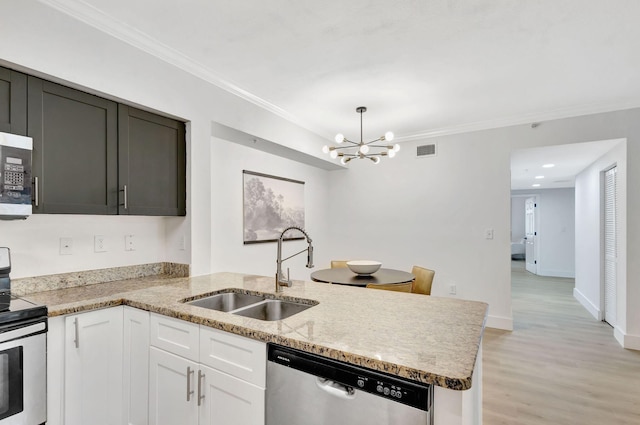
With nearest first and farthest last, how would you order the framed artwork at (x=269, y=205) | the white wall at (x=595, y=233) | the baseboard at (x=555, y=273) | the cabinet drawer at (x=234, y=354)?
the cabinet drawer at (x=234, y=354) < the white wall at (x=595, y=233) < the framed artwork at (x=269, y=205) < the baseboard at (x=555, y=273)

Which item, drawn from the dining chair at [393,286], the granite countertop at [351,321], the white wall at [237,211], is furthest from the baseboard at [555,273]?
the granite countertop at [351,321]

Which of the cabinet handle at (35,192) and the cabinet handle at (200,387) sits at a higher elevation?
the cabinet handle at (35,192)

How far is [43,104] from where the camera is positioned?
1.89 meters

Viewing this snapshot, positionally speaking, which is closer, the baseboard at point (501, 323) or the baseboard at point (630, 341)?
the baseboard at point (630, 341)

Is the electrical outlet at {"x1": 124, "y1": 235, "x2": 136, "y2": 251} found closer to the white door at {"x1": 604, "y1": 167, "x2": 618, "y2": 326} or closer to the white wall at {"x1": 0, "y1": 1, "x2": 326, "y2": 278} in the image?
the white wall at {"x1": 0, "y1": 1, "x2": 326, "y2": 278}

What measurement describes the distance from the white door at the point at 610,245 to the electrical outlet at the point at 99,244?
5259 mm

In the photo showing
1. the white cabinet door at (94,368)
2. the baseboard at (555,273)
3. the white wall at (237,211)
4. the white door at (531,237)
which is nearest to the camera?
the white cabinet door at (94,368)

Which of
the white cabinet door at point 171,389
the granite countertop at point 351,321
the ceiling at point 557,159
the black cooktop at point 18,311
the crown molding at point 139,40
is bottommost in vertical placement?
the white cabinet door at point 171,389

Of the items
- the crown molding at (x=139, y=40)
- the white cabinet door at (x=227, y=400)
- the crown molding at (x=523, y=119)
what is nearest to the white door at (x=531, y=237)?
the crown molding at (x=523, y=119)

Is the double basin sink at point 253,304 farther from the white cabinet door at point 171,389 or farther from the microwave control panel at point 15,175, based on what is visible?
the microwave control panel at point 15,175

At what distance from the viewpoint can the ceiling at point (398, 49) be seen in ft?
6.47

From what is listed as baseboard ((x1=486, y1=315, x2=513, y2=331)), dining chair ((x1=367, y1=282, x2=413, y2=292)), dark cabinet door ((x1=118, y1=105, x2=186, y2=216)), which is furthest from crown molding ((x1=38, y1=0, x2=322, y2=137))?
baseboard ((x1=486, y1=315, x2=513, y2=331))

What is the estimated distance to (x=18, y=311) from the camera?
1516mm

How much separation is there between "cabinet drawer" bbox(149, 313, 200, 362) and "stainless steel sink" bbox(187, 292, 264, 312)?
359mm
